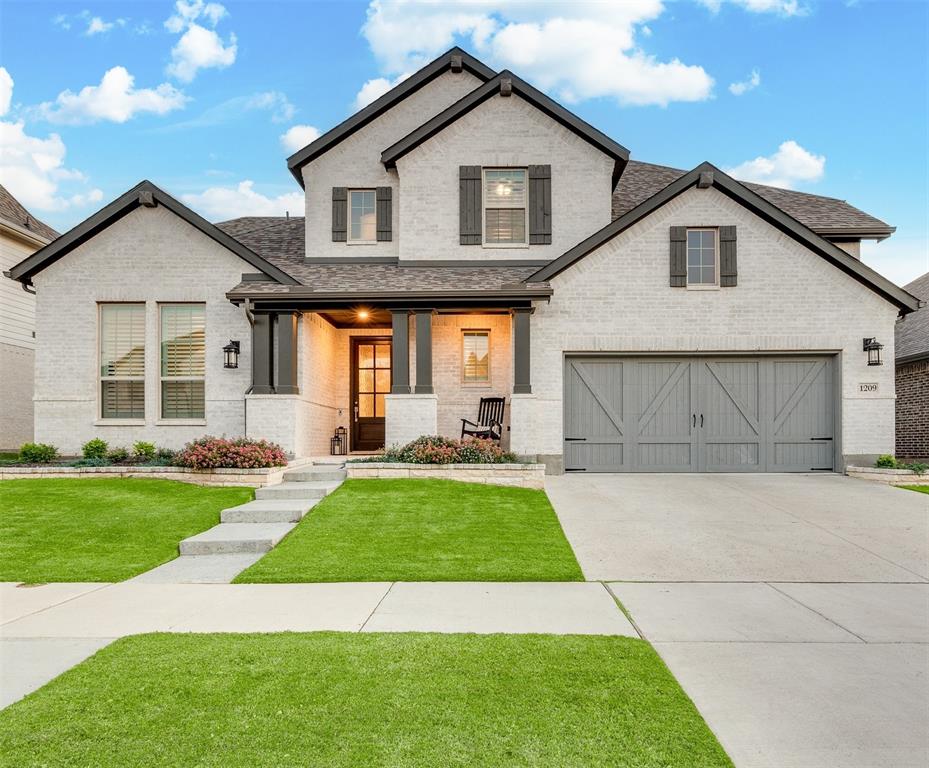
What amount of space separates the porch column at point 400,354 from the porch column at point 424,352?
21 centimetres

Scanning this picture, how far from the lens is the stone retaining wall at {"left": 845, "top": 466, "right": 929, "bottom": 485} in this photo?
11.2 meters

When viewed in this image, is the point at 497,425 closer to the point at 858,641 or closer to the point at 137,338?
the point at 137,338

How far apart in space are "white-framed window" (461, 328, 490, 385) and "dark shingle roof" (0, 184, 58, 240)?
42.4 feet

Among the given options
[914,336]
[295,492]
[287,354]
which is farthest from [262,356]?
[914,336]

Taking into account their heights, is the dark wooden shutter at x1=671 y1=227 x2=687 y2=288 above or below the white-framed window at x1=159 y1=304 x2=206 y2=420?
above

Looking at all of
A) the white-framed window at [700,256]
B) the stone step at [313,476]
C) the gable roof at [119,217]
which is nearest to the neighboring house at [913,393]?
the white-framed window at [700,256]

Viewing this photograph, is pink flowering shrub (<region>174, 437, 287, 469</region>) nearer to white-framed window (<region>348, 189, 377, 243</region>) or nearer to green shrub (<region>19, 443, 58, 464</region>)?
green shrub (<region>19, 443, 58, 464</region>)

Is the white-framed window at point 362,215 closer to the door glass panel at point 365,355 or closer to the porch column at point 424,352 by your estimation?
the door glass panel at point 365,355

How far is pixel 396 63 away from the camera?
20.3 m

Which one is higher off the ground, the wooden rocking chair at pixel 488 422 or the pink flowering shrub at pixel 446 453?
the wooden rocking chair at pixel 488 422

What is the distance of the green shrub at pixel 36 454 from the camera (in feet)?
37.4

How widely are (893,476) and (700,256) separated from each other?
5.58 m

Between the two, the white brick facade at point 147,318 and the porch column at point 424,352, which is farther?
the white brick facade at point 147,318

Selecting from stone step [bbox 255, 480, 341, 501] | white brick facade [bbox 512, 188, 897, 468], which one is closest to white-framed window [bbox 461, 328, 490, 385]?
white brick facade [bbox 512, 188, 897, 468]
